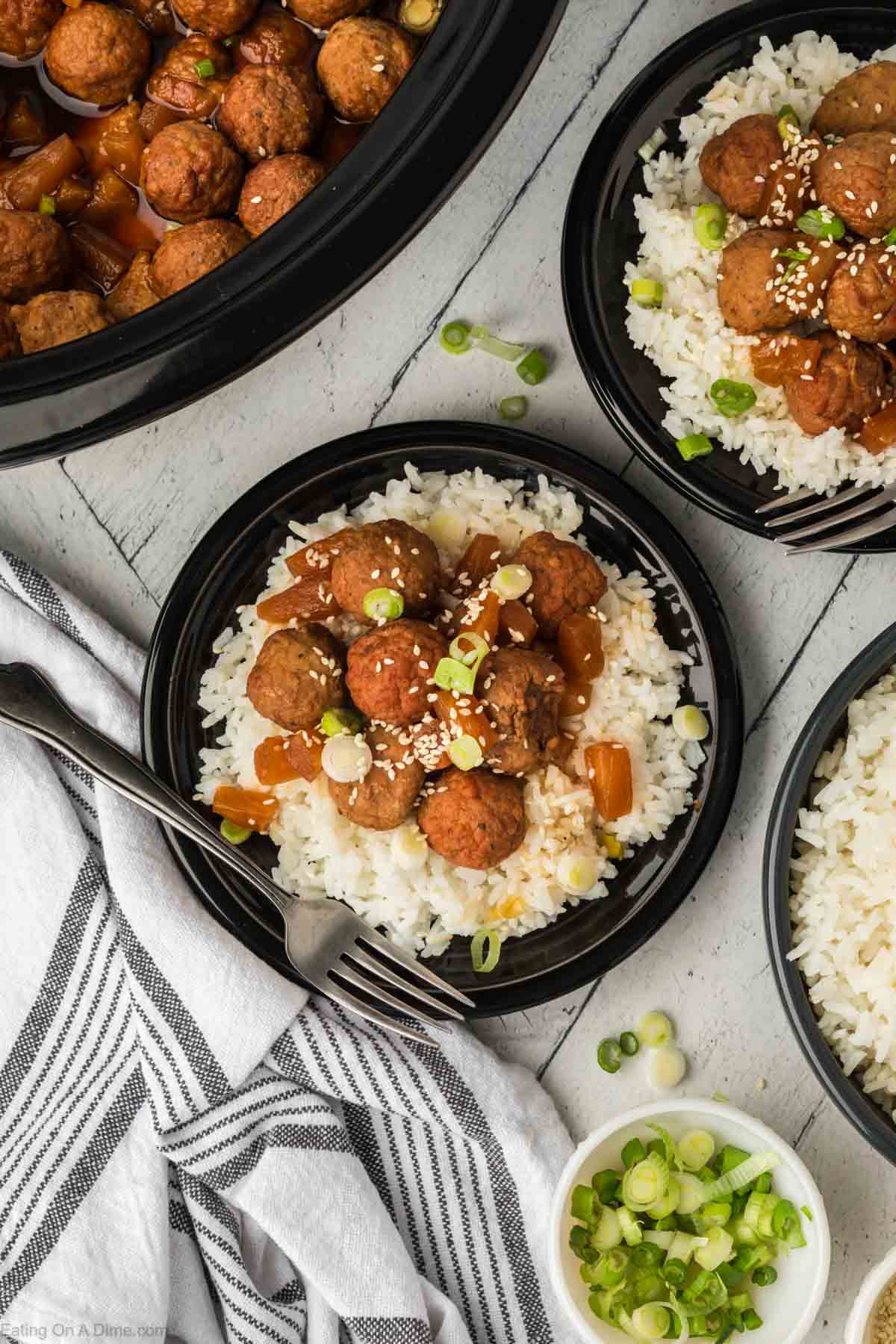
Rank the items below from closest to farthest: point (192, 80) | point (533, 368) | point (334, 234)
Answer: point (334, 234)
point (192, 80)
point (533, 368)

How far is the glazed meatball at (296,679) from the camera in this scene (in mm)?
2670

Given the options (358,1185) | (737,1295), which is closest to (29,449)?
(358,1185)

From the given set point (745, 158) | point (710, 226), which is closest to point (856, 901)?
point (710, 226)

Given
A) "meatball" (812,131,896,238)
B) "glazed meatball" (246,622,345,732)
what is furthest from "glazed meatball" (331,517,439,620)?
"meatball" (812,131,896,238)

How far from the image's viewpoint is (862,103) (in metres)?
2.67

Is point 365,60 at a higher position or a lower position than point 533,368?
higher

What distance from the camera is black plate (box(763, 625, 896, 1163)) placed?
2709mm

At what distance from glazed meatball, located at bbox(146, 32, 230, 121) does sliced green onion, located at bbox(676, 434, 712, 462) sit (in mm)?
A: 1109

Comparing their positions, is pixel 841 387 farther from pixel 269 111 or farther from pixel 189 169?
pixel 189 169

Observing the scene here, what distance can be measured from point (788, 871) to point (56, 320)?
1793mm

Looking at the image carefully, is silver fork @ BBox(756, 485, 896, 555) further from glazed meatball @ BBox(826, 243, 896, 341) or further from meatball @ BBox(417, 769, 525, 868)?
meatball @ BBox(417, 769, 525, 868)

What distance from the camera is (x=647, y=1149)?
2904 mm

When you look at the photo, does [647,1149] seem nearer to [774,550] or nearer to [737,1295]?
[737,1295]

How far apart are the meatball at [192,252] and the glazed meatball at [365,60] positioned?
329 millimetres
